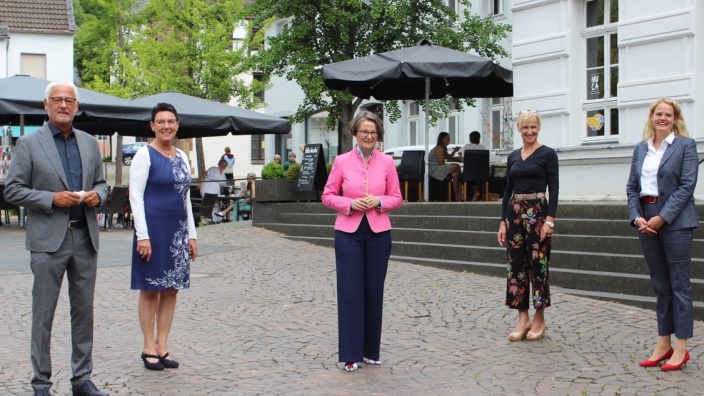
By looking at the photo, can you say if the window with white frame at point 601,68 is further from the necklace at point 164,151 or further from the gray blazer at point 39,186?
the gray blazer at point 39,186

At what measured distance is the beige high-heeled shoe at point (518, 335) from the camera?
29.3 feet

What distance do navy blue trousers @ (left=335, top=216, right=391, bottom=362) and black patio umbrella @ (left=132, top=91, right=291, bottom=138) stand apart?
490 inches

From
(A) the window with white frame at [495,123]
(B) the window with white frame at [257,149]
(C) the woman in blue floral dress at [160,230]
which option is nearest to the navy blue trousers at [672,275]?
(C) the woman in blue floral dress at [160,230]

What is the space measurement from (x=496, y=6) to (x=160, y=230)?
23.9 m

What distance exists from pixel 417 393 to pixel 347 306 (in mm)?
1060

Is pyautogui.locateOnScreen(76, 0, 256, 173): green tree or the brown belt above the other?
pyautogui.locateOnScreen(76, 0, 256, 173): green tree

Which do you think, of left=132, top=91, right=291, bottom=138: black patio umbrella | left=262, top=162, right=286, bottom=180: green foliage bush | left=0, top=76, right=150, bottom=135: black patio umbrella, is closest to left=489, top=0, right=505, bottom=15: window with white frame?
left=132, top=91, right=291, bottom=138: black patio umbrella

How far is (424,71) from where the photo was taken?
16734 millimetres

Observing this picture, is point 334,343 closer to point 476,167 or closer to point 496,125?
point 476,167

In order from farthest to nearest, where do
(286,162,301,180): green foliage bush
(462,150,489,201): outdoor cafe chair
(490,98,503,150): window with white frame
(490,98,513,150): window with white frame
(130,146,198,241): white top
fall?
(490,98,503,150): window with white frame < (490,98,513,150): window with white frame < (286,162,301,180): green foliage bush < (462,150,489,201): outdoor cafe chair < (130,146,198,241): white top

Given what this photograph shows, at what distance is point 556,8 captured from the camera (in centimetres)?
1733

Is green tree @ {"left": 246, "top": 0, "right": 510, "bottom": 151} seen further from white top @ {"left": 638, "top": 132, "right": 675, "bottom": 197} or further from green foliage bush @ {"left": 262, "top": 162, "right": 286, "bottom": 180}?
white top @ {"left": 638, "top": 132, "right": 675, "bottom": 197}

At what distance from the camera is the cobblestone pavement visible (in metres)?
7.24

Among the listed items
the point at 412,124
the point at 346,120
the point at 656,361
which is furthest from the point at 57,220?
the point at 412,124
